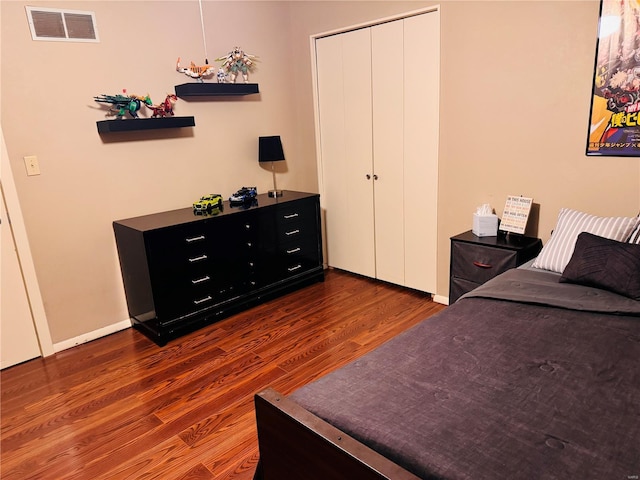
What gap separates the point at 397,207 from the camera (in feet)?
11.9

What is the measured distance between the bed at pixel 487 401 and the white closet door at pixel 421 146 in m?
1.47

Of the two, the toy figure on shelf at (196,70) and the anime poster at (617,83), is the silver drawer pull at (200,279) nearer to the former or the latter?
the toy figure on shelf at (196,70)

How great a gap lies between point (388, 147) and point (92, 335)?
2.58m

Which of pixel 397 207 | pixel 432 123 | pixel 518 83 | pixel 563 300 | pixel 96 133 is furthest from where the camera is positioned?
pixel 397 207

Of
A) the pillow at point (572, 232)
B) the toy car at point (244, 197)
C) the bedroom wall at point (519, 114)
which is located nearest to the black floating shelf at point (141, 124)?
the toy car at point (244, 197)

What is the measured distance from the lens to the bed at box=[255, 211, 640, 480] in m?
1.13

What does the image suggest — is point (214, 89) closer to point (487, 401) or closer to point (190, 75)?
point (190, 75)

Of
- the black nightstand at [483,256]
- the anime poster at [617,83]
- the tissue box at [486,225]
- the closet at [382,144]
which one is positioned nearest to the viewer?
the anime poster at [617,83]

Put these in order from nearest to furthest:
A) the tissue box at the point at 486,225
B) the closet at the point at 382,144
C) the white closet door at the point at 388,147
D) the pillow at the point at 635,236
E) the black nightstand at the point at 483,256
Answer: the pillow at the point at 635,236 < the black nightstand at the point at 483,256 < the tissue box at the point at 486,225 < the closet at the point at 382,144 < the white closet door at the point at 388,147

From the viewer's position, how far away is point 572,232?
240cm

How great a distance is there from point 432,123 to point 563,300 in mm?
1695

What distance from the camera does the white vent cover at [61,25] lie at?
2.73 metres

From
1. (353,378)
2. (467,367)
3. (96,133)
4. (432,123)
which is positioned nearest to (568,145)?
(432,123)

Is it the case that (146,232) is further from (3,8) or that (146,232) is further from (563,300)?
(563,300)
